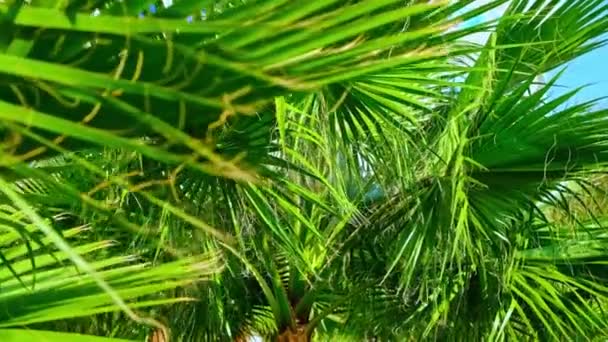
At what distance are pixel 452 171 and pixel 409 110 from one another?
0.38 m

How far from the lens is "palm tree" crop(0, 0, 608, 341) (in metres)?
0.62

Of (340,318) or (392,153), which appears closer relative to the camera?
(392,153)

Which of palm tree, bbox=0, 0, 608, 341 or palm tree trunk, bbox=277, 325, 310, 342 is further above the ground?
palm tree, bbox=0, 0, 608, 341

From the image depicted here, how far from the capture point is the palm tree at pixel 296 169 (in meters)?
0.62

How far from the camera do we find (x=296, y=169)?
74.4 inches

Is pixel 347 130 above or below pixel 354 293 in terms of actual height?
above

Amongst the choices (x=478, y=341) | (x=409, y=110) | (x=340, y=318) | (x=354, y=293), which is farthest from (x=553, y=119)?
(x=340, y=318)

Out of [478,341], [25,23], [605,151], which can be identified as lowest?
[478,341]

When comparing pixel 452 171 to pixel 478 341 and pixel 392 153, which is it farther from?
pixel 478 341

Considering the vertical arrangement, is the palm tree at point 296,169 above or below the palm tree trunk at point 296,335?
above

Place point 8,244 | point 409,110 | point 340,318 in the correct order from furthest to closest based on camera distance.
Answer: point 340,318 → point 409,110 → point 8,244

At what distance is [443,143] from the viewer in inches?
101

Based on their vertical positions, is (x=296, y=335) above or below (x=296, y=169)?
below

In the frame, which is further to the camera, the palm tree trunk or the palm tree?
the palm tree trunk
